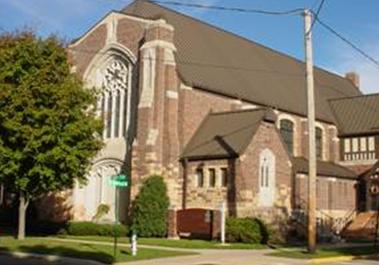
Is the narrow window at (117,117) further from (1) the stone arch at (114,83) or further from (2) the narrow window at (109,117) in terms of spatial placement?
(2) the narrow window at (109,117)

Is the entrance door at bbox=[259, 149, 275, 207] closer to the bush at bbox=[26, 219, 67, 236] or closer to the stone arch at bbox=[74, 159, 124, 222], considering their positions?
the stone arch at bbox=[74, 159, 124, 222]

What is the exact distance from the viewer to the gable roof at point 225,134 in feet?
123

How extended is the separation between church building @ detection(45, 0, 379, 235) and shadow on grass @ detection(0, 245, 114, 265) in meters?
12.1

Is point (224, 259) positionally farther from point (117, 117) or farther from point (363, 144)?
point (363, 144)

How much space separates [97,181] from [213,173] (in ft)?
32.2

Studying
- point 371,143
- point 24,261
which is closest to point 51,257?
point 24,261

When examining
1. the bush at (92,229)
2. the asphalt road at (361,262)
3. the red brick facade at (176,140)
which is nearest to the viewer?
the asphalt road at (361,262)

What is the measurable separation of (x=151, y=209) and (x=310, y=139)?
13341mm

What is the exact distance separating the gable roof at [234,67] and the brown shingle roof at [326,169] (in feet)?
12.6

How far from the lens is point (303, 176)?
43875 millimetres

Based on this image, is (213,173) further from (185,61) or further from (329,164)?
(329,164)

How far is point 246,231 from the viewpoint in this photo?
109ft

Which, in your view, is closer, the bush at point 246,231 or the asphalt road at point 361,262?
the asphalt road at point 361,262

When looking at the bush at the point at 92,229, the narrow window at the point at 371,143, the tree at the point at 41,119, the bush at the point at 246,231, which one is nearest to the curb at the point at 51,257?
the tree at the point at 41,119
